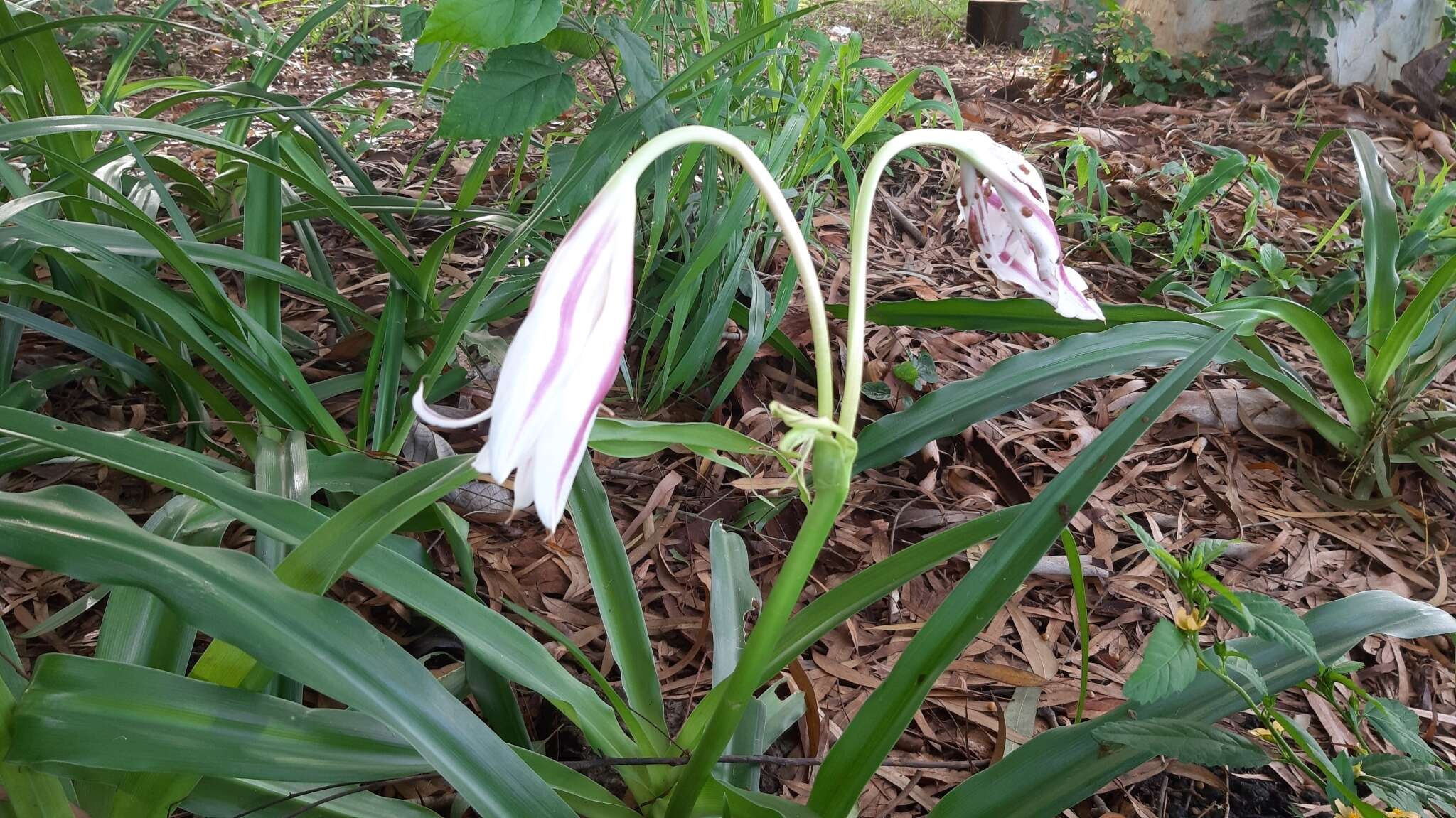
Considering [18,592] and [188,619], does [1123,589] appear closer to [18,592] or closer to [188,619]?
[188,619]

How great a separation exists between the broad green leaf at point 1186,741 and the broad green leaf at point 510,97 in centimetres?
97

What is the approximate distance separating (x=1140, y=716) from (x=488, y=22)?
0.99 meters

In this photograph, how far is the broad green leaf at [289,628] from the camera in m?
0.69

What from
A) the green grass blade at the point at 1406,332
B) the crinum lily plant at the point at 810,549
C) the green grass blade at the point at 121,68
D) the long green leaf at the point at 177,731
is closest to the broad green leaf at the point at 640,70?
the crinum lily plant at the point at 810,549

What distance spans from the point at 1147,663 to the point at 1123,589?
2.16 feet

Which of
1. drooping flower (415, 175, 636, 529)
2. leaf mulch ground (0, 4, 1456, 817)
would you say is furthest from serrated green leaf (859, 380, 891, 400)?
drooping flower (415, 175, 636, 529)

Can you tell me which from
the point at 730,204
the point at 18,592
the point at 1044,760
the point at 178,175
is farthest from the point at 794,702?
the point at 178,175

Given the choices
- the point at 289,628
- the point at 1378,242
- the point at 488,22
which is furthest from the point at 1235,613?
the point at 1378,242

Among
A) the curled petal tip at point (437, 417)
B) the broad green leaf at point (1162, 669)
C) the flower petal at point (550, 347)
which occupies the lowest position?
the broad green leaf at point (1162, 669)

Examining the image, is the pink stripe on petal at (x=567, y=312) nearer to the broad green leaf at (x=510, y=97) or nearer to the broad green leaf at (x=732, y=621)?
the broad green leaf at (x=732, y=621)

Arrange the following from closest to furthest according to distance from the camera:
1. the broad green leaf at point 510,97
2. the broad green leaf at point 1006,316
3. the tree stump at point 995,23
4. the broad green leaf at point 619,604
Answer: the broad green leaf at point 619,604 → the broad green leaf at point 510,97 → the broad green leaf at point 1006,316 → the tree stump at point 995,23

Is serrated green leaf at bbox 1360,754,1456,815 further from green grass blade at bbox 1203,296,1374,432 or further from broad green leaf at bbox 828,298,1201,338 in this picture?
green grass blade at bbox 1203,296,1374,432

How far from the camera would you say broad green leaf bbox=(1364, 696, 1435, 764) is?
772 millimetres

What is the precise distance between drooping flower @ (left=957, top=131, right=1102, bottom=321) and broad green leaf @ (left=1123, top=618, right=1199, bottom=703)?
0.33 meters
